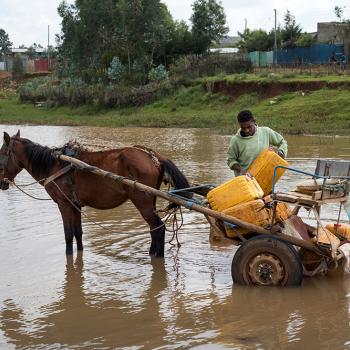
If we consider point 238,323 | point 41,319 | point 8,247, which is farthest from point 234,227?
point 8,247

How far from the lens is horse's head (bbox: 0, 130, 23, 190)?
878 centimetres

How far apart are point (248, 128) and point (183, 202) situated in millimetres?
1227

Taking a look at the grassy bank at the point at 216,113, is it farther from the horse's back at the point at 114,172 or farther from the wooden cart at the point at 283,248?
the wooden cart at the point at 283,248

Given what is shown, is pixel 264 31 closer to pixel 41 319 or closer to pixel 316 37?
pixel 316 37

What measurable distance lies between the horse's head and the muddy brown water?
1.01 metres

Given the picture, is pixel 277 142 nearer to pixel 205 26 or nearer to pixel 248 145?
pixel 248 145

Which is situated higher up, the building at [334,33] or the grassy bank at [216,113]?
the building at [334,33]

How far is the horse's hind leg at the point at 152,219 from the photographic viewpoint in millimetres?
8141

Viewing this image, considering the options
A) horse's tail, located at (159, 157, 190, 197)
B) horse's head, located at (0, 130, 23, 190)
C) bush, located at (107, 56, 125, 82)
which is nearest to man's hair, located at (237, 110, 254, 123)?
horse's tail, located at (159, 157, 190, 197)

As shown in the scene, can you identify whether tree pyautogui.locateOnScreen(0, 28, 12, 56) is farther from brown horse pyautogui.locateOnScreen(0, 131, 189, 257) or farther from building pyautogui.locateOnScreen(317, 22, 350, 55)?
brown horse pyautogui.locateOnScreen(0, 131, 189, 257)

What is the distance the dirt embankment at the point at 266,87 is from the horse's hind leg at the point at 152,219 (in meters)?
27.8

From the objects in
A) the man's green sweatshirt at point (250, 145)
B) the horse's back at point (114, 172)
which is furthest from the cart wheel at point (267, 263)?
the horse's back at point (114, 172)

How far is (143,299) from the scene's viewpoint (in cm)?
689

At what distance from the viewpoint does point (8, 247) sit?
9.16 m
